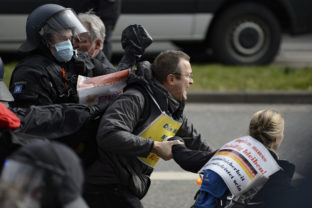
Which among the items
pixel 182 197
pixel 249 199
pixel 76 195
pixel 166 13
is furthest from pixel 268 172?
pixel 166 13

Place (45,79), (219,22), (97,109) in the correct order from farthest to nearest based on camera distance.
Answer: (219,22) < (45,79) < (97,109)

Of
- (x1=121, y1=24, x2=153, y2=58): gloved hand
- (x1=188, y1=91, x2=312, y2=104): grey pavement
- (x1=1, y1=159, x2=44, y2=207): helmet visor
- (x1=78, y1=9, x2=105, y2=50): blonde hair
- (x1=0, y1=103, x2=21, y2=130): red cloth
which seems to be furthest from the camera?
(x1=188, y1=91, x2=312, y2=104): grey pavement

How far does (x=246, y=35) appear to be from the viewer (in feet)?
30.7

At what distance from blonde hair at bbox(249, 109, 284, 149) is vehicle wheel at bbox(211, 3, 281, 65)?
19.7 feet

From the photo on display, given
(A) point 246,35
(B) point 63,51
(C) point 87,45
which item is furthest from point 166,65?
(A) point 246,35

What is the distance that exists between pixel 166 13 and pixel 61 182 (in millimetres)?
6943

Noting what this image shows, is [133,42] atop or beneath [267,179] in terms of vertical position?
atop

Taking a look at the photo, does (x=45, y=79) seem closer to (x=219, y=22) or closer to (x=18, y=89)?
(x=18, y=89)

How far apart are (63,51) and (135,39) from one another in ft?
1.47

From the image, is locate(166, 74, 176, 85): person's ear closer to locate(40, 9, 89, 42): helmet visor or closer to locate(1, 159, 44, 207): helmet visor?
locate(40, 9, 89, 42): helmet visor

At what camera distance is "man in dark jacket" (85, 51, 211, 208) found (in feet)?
10.8

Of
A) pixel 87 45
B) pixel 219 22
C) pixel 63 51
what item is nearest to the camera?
pixel 63 51

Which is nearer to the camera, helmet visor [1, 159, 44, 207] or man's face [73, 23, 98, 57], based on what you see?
helmet visor [1, 159, 44, 207]

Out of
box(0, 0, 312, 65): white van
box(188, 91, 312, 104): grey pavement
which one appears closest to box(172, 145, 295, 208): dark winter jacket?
box(188, 91, 312, 104): grey pavement
